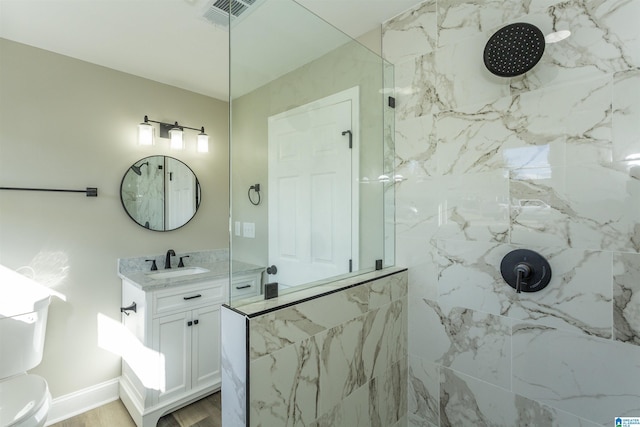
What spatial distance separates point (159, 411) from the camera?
75.1 inches

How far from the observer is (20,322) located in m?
1.64

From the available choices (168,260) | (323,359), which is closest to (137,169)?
(168,260)

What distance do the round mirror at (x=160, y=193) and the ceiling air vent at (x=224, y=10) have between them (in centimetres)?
127

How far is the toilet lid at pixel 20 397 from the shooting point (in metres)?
1.34

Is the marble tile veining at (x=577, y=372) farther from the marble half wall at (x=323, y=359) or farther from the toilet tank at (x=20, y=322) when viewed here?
the toilet tank at (x=20, y=322)

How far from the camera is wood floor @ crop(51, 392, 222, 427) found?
1958mm

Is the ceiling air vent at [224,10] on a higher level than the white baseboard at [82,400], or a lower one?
higher

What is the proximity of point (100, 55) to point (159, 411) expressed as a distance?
97.5 inches

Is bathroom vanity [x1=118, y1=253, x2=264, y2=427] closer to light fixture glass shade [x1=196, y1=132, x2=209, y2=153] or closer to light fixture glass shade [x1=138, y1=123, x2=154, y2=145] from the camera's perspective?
light fixture glass shade [x1=138, y1=123, x2=154, y2=145]

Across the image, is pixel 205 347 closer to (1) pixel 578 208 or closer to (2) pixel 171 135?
(2) pixel 171 135

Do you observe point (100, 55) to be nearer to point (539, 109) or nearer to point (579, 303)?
point (539, 109)

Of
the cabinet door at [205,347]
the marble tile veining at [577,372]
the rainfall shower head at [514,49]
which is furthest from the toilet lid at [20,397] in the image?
the rainfall shower head at [514,49]

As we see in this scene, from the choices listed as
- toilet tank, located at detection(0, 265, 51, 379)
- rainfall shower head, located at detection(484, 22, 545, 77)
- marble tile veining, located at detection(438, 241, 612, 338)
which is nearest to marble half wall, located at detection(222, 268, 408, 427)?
marble tile veining, located at detection(438, 241, 612, 338)

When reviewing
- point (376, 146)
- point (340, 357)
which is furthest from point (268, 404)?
point (376, 146)
